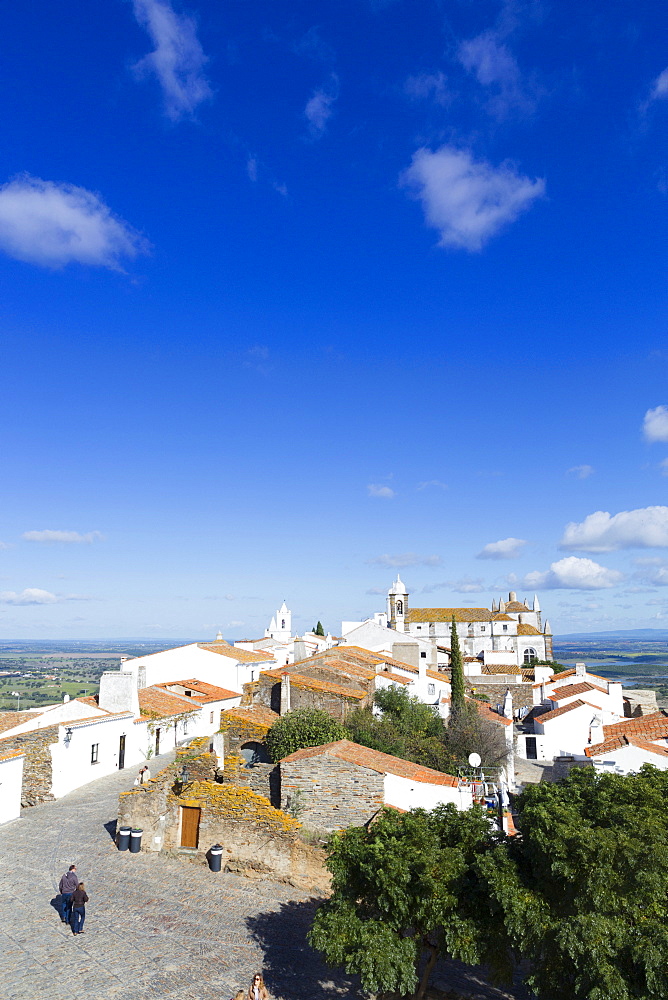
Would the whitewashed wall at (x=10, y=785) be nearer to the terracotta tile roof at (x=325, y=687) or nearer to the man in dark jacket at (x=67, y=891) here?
the man in dark jacket at (x=67, y=891)

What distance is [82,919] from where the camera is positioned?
1516 centimetres

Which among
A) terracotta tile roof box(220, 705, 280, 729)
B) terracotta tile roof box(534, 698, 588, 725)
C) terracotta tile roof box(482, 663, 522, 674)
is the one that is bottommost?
terracotta tile roof box(482, 663, 522, 674)

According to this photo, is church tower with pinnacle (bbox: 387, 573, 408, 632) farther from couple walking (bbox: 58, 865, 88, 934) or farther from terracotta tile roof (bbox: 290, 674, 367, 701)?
couple walking (bbox: 58, 865, 88, 934)

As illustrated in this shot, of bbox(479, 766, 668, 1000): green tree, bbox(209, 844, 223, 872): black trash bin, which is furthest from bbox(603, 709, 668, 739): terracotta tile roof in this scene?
bbox(479, 766, 668, 1000): green tree

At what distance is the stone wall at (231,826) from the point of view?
19.5 metres

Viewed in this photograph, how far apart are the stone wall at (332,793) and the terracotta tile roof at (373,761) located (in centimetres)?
25

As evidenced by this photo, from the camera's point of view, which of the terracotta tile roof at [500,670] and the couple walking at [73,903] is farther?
the terracotta tile roof at [500,670]

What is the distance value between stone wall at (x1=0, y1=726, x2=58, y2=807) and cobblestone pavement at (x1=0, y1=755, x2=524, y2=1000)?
5.83 meters

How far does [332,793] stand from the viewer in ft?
68.3

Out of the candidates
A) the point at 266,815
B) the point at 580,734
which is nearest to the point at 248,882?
the point at 266,815

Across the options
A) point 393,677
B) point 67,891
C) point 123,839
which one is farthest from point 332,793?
point 393,677

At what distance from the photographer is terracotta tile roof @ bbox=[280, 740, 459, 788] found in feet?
69.9

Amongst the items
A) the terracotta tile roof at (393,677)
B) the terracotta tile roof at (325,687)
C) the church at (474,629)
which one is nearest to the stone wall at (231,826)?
the terracotta tile roof at (325,687)

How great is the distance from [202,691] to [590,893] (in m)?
38.0
